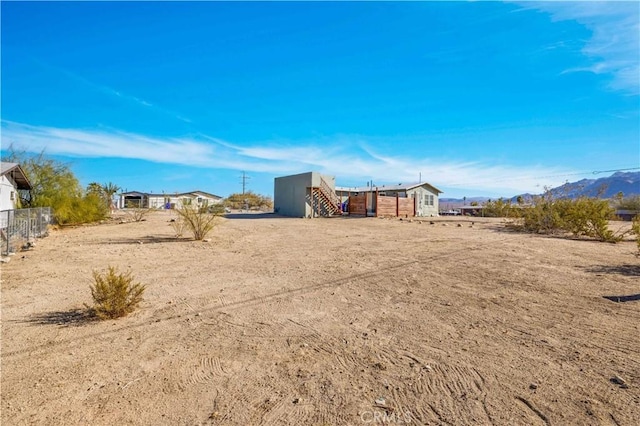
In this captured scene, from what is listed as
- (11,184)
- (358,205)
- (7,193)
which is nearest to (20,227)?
(7,193)

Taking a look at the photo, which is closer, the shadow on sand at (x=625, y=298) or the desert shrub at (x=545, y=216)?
the shadow on sand at (x=625, y=298)

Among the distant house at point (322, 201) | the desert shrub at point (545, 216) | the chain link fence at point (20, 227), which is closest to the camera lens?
the chain link fence at point (20, 227)

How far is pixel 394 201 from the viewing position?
2891 centimetres

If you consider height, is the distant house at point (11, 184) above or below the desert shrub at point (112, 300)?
above

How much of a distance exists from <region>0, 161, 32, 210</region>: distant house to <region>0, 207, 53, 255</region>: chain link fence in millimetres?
4335

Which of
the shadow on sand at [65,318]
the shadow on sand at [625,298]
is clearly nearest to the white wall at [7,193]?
the shadow on sand at [65,318]

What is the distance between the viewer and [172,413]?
2.65 meters

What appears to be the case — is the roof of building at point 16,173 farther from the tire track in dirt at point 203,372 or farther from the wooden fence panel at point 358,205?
the wooden fence panel at point 358,205

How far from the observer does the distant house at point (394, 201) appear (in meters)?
27.8

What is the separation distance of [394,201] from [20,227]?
78.6ft

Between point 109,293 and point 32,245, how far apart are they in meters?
9.17

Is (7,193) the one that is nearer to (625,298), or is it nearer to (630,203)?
(625,298)

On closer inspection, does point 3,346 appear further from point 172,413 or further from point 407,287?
point 407,287

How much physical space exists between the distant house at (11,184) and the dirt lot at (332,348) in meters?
12.8
